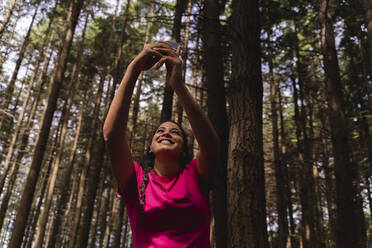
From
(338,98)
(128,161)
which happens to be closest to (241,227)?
(128,161)

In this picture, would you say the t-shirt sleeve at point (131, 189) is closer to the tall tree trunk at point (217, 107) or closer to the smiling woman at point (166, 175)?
the smiling woman at point (166, 175)

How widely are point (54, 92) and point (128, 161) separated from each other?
31.7ft

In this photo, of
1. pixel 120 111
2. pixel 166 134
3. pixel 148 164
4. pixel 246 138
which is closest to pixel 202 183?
pixel 166 134

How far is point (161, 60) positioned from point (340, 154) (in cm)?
606

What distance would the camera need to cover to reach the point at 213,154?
65.9 inches

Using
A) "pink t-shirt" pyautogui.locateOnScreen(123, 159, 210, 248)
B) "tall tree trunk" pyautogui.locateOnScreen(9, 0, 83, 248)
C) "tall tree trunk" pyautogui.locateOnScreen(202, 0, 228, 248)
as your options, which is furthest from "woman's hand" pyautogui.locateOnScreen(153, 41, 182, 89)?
"tall tree trunk" pyautogui.locateOnScreen(9, 0, 83, 248)

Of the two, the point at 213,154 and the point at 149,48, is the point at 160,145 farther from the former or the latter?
the point at 149,48

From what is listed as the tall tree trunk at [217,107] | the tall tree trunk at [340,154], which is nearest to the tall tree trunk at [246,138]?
the tall tree trunk at [217,107]

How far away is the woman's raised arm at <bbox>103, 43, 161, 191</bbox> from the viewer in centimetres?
157

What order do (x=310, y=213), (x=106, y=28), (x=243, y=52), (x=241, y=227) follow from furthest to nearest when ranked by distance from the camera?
(x=106, y=28) < (x=310, y=213) < (x=243, y=52) < (x=241, y=227)

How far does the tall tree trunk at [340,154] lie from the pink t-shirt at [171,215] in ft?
18.1

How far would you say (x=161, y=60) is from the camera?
1.62 meters

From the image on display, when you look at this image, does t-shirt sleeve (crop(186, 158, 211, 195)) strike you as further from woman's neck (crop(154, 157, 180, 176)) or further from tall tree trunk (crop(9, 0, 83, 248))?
tall tree trunk (crop(9, 0, 83, 248))

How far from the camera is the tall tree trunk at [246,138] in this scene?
3111mm
